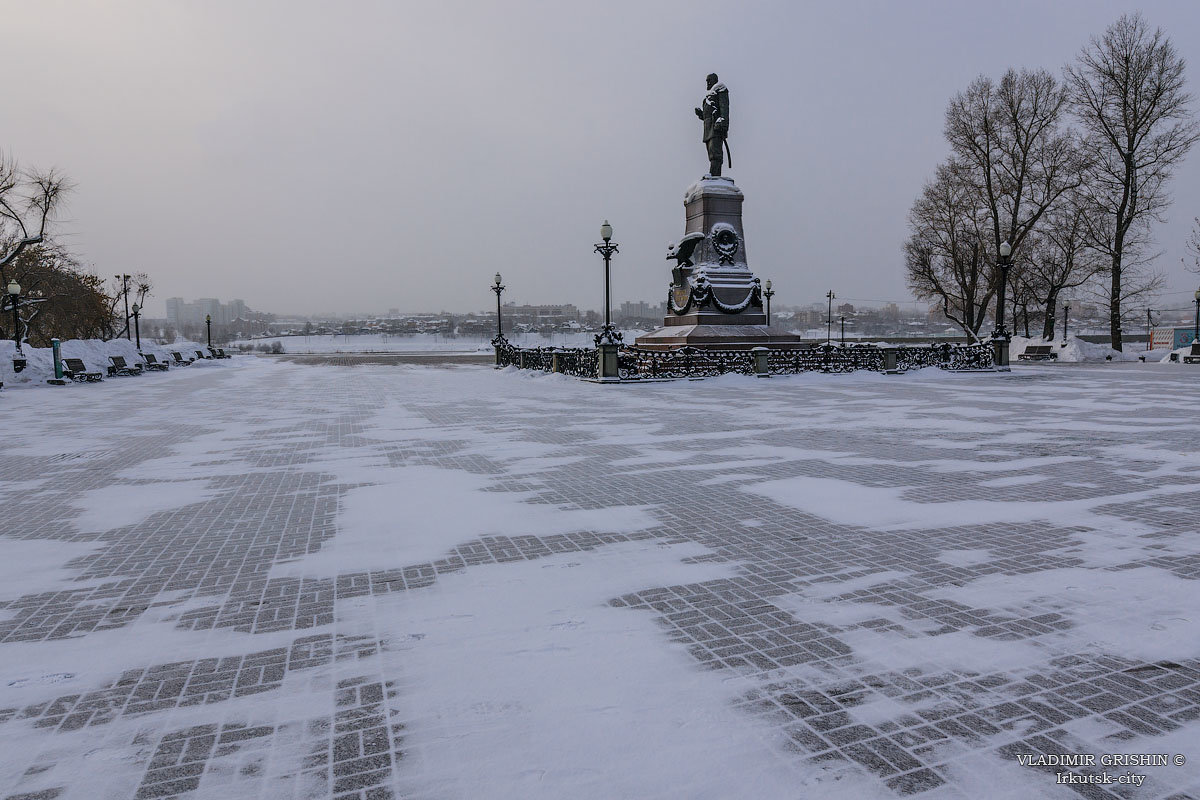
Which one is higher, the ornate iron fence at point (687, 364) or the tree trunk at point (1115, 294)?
the tree trunk at point (1115, 294)

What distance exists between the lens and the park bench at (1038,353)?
1450 inches

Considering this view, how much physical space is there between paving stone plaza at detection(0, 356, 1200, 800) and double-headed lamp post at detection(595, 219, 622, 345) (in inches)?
541

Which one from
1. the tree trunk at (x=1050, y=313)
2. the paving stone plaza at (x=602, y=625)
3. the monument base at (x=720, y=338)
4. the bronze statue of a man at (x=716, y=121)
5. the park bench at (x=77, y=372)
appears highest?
the bronze statue of a man at (x=716, y=121)

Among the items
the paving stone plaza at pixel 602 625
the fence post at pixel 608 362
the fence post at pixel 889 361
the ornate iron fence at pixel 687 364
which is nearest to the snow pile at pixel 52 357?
the fence post at pixel 608 362

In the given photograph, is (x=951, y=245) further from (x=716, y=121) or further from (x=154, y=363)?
(x=154, y=363)

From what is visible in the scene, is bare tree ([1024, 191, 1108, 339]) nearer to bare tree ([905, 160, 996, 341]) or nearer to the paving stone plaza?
bare tree ([905, 160, 996, 341])

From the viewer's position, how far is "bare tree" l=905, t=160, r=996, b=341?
37188 millimetres

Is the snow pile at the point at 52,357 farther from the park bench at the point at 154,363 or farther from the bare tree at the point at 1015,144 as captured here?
the bare tree at the point at 1015,144

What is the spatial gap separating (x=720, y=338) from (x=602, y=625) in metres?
21.4

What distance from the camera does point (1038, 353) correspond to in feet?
123

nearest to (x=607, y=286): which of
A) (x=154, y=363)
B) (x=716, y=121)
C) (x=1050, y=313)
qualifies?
(x=716, y=121)

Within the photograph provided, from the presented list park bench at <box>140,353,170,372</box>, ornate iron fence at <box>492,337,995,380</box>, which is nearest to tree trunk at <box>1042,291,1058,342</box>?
ornate iron fence at <box>492,337,995,380</box>

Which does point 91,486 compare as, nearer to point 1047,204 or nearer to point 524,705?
point 524,705

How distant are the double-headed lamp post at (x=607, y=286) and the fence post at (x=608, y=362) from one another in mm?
355
